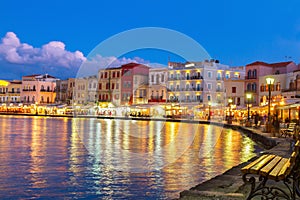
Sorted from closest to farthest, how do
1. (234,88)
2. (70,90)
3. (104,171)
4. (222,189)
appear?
(222,189) < (104,171) < (234,88) < (70,90)

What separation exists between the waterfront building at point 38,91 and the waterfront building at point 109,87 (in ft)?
69.9

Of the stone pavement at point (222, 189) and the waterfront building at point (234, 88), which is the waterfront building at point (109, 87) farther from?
the stone pavement at point (222, 189)

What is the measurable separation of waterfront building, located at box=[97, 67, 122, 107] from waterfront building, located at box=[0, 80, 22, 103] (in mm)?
30344

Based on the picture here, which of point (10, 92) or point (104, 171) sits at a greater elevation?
point (10, 92)

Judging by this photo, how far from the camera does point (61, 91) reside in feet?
329

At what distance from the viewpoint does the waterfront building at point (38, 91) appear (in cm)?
10275

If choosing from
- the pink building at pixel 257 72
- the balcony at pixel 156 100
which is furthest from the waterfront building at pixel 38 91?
the pink building at pixel 257 72

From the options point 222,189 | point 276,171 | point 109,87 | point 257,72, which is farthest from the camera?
point 109,87

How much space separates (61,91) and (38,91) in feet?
21.7

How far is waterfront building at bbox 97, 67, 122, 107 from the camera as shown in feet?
271

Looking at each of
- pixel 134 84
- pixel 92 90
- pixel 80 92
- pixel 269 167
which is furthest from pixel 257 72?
pixel 269 167

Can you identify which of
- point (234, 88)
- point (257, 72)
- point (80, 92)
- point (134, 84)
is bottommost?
point (234, 88)

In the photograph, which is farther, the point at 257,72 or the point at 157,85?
the point at 157,85

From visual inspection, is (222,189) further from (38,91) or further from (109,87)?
(38,91)
